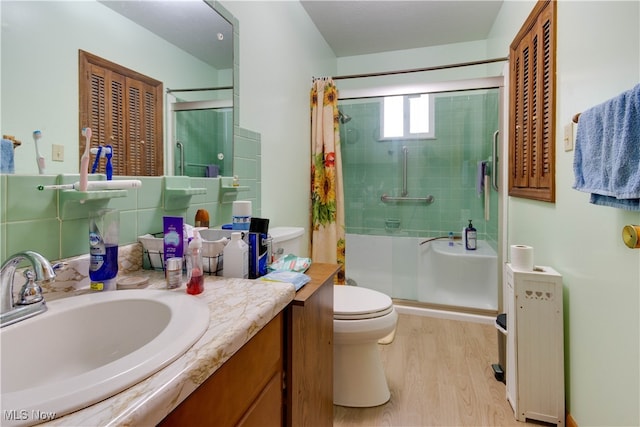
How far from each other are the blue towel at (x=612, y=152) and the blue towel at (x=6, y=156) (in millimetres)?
1543

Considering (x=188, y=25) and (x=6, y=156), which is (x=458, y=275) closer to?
(x=188, y=25)

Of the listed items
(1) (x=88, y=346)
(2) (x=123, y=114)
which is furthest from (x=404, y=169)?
(1) (x=88, y=346)

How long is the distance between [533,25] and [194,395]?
2295 mm

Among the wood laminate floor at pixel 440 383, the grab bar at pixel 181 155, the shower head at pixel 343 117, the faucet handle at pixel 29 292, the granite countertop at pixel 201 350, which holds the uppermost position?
the shower head at pixel 343 117

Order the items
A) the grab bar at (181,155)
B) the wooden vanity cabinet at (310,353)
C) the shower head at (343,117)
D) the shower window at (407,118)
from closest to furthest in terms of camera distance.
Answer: the wooden vanity cabinet at (310,353) < the grab bar at (181,155) < the shower window at (407,118) < the shower head at (343,117)

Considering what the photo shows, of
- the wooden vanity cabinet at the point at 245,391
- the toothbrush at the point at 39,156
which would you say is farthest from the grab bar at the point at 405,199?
the toothbrush at the point at 39,156

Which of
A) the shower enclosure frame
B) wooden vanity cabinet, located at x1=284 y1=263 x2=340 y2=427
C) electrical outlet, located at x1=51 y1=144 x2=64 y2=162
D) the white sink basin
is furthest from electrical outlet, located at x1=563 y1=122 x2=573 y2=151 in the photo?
electrical outlet, located at x1=51 y1=144 x2=64 y2=162

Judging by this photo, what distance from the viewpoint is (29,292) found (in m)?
0.68

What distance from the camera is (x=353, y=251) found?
3047 millimetres

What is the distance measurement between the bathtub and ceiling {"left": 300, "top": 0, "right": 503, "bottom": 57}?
6.08 ft

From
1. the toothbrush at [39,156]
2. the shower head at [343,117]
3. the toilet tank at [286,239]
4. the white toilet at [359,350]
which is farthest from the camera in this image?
the shower head at [343,117]

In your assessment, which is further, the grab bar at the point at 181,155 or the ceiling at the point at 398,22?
the ceiling at the point at 398,22

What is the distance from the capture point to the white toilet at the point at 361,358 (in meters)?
1.53

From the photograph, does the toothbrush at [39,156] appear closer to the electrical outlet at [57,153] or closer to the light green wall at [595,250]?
the electrical outlet at [57,153]
